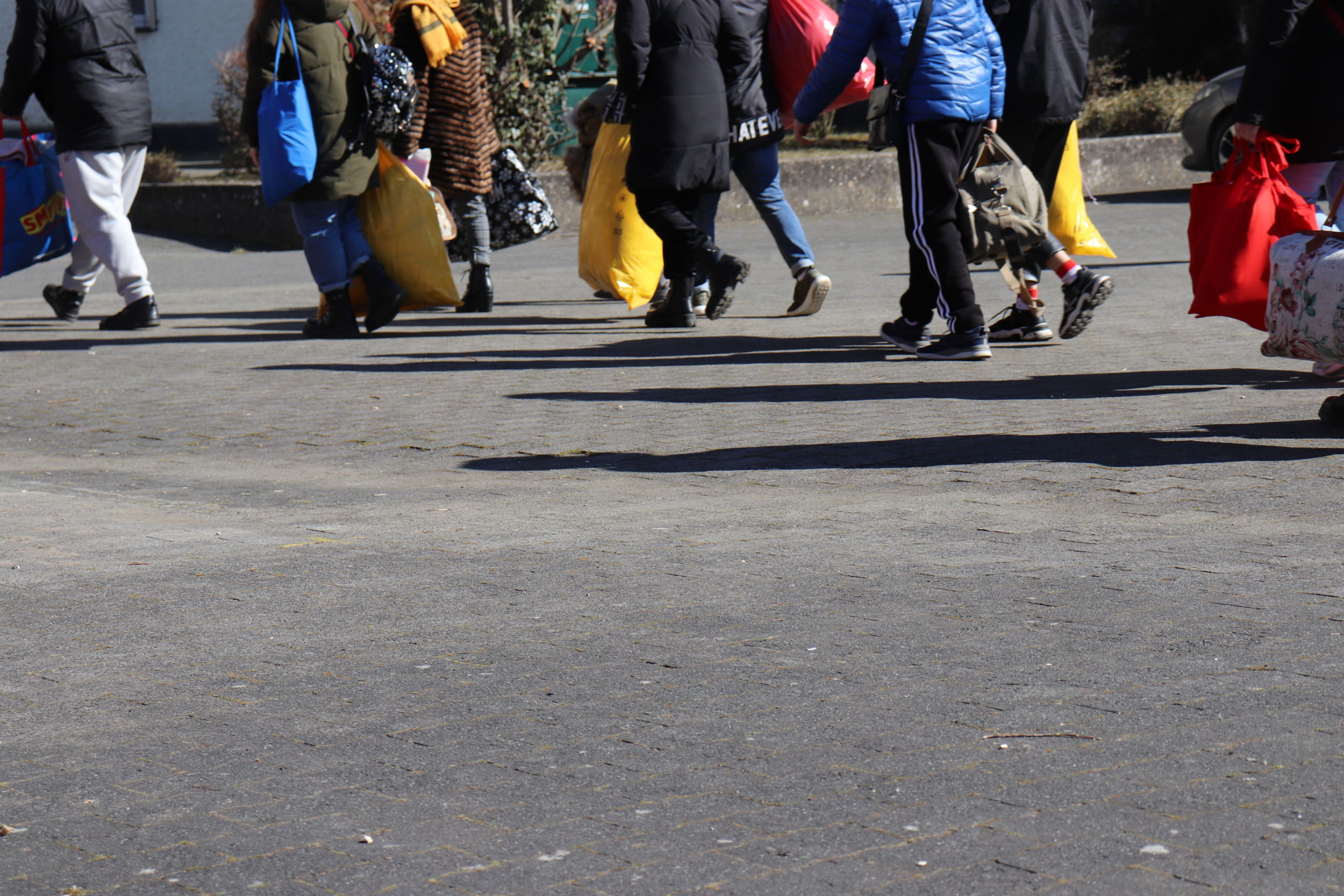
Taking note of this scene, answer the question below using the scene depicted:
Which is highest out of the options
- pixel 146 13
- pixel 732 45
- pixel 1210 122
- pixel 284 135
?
pixel 146 13

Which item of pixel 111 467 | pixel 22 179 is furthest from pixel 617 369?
pixel 22 179

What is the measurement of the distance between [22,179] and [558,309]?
321 cm

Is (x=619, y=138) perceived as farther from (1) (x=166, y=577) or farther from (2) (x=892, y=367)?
(1) (x=166, y=577)

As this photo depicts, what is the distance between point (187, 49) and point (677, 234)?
62.0 ft

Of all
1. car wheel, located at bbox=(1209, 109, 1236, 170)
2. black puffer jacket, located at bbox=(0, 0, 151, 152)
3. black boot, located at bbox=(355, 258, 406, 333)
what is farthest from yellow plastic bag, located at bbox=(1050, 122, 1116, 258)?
car wheel, located at bbox=(1209, 109, 1236, 170)

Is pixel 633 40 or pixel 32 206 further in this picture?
pixel 32 206

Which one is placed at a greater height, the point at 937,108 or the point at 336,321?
the point at 937,108

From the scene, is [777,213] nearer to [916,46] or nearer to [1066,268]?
[1066,268]

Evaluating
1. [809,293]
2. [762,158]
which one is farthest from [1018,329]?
[762,158]

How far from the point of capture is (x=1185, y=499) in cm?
507

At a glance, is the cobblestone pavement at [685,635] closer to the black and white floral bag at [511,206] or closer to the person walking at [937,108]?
the person walking at [937,108]

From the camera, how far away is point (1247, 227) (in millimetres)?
6191

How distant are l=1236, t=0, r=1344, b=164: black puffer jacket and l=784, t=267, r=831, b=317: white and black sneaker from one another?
11.4 ft

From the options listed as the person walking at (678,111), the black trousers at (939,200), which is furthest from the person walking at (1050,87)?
the person walking at (678,111)
